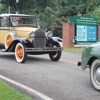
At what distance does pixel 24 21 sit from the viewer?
14727 millimetres

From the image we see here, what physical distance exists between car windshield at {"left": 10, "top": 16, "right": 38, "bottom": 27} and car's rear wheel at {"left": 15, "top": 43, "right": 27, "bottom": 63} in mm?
1740

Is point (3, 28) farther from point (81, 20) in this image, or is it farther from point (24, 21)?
point (81, 20)

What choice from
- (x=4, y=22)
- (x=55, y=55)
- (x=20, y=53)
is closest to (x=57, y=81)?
(x=20, y=53)

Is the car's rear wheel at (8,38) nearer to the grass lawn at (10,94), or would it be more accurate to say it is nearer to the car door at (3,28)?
the car door at (3,28)

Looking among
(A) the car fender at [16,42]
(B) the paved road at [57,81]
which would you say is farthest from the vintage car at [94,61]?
(A) the car fender at [16,42]

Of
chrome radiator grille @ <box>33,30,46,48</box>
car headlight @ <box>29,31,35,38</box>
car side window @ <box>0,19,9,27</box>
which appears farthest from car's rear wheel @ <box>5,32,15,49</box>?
chrome radiator grille @ <box>33,30,46,48</box>

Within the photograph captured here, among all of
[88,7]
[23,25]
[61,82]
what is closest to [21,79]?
[61,82]

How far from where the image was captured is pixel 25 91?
281 inches

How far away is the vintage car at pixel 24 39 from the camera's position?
1284cm

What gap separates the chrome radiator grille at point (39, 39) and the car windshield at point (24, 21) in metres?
1.79

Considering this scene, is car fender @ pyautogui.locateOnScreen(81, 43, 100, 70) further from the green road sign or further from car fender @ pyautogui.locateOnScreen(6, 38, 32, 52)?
the green road sign

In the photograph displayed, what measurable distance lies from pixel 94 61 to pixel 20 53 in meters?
6.01

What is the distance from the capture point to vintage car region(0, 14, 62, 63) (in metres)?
12.8

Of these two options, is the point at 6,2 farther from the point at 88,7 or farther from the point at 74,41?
the point at 74,41
